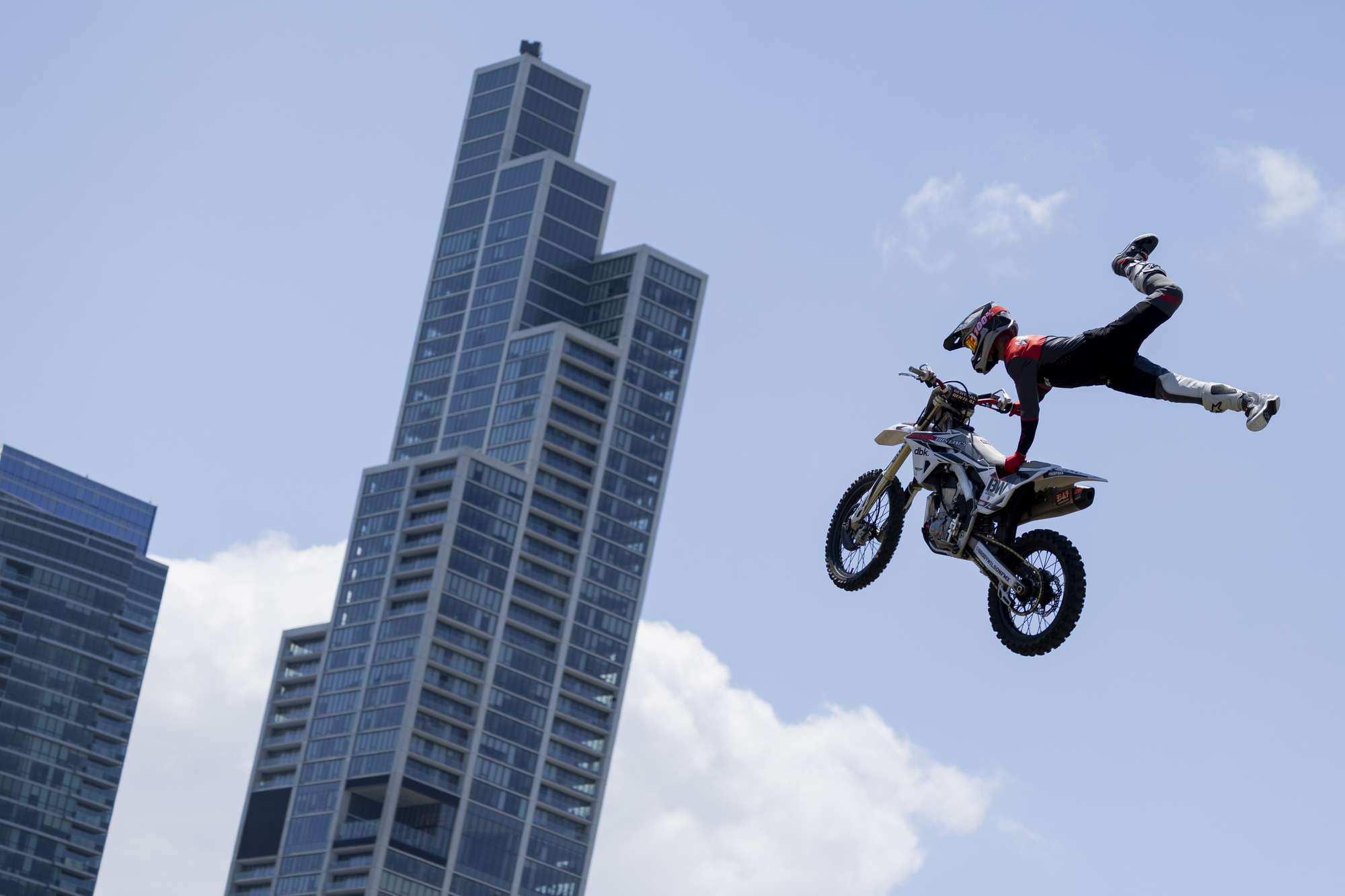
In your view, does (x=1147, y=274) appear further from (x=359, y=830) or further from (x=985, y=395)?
(x=359, y=830)

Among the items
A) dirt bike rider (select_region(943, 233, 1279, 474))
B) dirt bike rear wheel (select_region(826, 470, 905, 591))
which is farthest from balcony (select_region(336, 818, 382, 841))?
dirt bike rider (select_region(943, 233, 1279, 474))

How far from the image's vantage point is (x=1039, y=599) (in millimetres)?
22234

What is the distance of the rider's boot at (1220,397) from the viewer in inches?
832

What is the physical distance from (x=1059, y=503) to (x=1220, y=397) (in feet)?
7.95

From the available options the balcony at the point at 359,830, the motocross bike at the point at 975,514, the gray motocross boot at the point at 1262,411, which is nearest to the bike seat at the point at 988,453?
the motocross bike at the point at 975,514

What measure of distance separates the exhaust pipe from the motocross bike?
12 millimetres

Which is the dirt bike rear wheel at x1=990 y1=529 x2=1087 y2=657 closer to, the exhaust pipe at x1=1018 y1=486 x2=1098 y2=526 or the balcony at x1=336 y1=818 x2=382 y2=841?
the exhaust pipe at x1=1018 y1=486 x2=1098 y2=526

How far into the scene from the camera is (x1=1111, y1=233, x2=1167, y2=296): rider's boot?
75.3ft

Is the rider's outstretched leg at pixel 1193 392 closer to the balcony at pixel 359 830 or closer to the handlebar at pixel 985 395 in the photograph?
the handlebar at pixel 985 395

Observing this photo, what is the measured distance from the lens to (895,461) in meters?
26.4

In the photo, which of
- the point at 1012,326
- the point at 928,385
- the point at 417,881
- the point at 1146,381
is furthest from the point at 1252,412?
the point at 417,881

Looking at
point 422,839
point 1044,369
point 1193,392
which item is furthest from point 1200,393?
point 422,839

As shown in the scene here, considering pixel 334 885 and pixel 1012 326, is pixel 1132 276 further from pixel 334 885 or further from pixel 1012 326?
pixel 334 885

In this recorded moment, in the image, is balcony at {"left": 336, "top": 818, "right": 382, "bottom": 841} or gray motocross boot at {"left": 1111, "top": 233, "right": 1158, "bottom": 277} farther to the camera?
balcony at {"left": 336, "top": 818, "right": 382, "bottom": 841}
